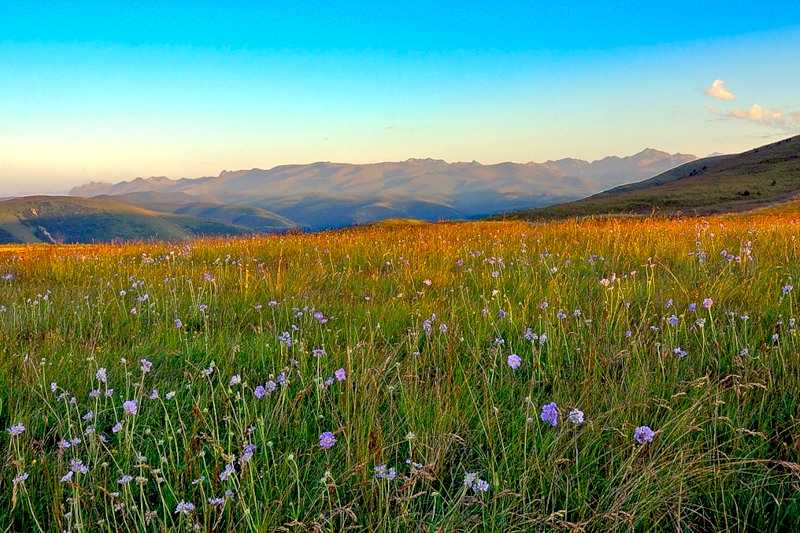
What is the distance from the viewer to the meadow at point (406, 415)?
6.82ft

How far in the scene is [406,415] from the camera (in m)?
2.65

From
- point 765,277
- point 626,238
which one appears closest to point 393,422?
point 765,277

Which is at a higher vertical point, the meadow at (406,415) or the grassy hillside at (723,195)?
the grassy hillside at (723,195)

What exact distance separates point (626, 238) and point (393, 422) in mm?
8280

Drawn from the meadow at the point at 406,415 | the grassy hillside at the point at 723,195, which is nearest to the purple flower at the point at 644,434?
the meadow at the point at 406,415

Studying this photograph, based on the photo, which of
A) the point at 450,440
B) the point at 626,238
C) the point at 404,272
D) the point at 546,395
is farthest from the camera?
the point at 626,238

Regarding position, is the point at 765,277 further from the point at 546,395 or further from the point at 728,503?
the point at 728,503

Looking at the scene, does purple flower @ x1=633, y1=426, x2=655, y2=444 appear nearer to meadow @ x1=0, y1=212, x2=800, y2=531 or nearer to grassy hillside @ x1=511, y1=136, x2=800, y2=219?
meadow @ x1=0, y1=212, x2=800, y2=531

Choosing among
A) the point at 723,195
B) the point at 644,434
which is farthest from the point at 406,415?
the point at 723,195

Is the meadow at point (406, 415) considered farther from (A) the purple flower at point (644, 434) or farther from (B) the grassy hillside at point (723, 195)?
(B) the grassy hillside at point (723, 195)

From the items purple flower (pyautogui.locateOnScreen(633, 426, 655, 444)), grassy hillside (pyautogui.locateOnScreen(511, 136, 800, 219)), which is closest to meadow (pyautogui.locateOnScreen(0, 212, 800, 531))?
purple flower (pyautogui.locateOnScreen(633, 426, 655, 444))

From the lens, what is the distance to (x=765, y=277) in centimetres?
573

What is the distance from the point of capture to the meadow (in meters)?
2.08

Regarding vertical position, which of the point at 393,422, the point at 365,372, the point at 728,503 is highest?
the point at 365,372
